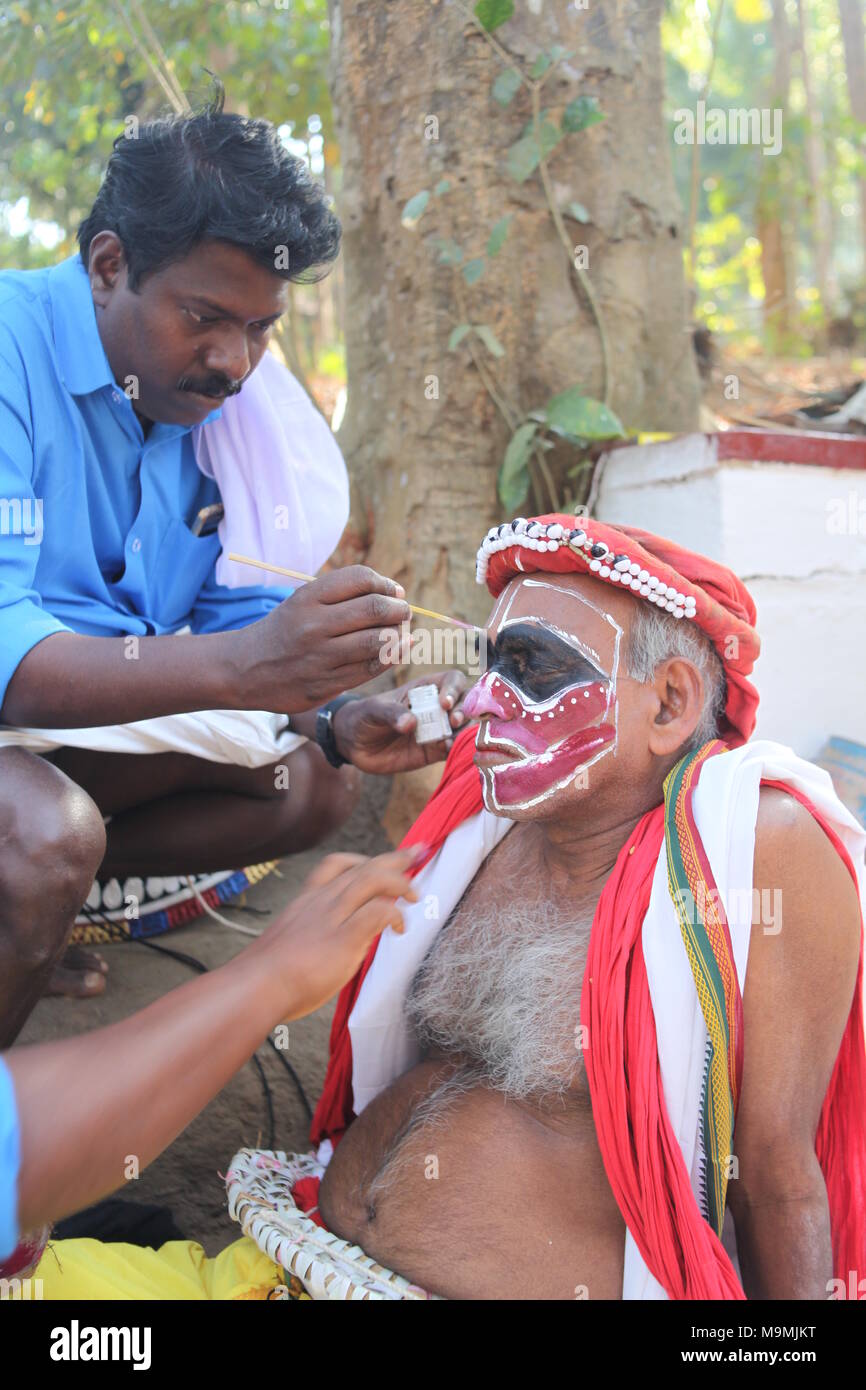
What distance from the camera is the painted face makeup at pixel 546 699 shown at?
2436 millimetres

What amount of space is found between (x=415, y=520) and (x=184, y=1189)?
2.35 metres

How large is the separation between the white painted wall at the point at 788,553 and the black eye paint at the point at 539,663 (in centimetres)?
A: 161

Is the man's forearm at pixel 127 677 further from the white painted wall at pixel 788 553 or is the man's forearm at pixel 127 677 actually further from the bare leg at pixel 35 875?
the white painted wall at pixel 788 553

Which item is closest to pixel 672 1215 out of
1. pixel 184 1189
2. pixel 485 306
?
pixel 184 1189

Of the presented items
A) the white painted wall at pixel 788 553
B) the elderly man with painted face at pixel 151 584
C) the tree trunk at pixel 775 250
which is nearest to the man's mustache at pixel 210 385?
the elderly man with painted face at pixel 151 584

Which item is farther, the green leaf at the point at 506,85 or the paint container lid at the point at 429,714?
the green leaf at the point at 506,85

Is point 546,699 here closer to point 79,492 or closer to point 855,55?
point 79,492

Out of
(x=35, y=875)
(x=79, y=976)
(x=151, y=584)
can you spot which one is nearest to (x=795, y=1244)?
(x=35, y=875)

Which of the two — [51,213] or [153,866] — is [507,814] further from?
[51,213]

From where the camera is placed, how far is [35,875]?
2387 mm

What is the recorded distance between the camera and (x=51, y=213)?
967 cm

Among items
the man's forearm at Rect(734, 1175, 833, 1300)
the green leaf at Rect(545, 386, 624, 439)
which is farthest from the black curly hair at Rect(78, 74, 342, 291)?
the man's forearm at Rect(734, 1175, 833, 1300)

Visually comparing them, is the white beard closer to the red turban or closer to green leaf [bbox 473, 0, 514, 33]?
the red turban

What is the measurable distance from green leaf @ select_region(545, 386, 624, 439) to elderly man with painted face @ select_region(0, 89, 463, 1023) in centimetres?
132
